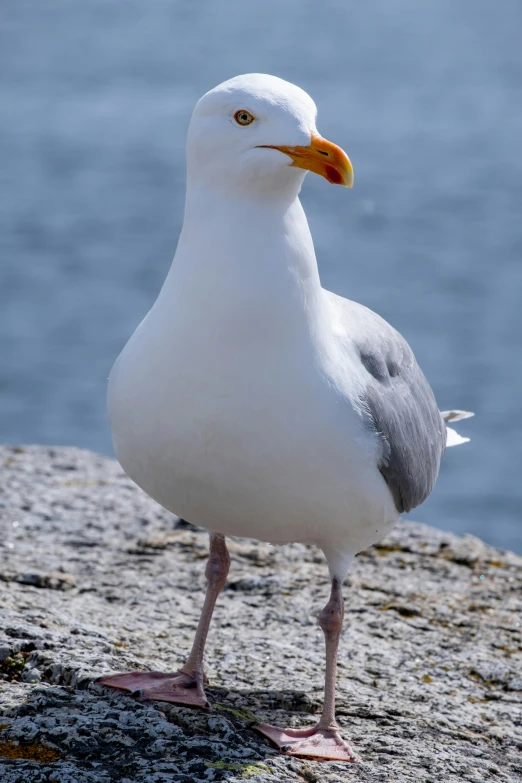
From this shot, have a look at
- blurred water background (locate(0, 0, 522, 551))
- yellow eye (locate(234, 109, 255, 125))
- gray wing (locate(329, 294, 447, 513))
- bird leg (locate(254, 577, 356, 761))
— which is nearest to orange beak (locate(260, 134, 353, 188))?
yellow eye (locate(234, 109, 255, 125))

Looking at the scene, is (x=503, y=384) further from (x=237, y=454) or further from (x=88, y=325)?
(x=237, y=454)

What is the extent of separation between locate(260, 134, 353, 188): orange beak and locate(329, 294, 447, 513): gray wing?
2.38ft

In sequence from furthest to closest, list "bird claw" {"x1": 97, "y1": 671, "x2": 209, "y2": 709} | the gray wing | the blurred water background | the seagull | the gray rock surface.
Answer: the blurred water background, the gray wing, "bird claw" {"x1": 97, "y1": 671, "x2": 209, "y2": 709}, the seagull, the gray rock surface

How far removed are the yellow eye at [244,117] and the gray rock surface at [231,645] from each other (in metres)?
2.06

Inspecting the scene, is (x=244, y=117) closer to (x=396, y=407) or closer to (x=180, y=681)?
(x=396, y=407)

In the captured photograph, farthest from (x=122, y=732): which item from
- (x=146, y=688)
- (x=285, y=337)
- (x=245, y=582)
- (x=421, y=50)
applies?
(x=421, y=50)

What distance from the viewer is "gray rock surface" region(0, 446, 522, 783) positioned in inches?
160

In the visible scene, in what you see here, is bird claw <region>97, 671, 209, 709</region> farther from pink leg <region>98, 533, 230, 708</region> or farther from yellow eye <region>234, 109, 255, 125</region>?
yellow eye <region>234, 109, 255, 125</region>

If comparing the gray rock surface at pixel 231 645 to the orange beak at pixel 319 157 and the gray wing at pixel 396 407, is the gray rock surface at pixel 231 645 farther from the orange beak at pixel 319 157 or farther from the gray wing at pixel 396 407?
the orange beak at pixel 319 157

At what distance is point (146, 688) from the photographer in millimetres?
4441

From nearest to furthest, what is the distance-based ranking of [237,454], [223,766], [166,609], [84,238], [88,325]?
[223,766] < [237,454] < [166,609] < [88,325] < [84,238]

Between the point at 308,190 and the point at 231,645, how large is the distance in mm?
16162

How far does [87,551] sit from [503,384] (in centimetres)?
1094

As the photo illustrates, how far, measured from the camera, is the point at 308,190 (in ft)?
68.3
